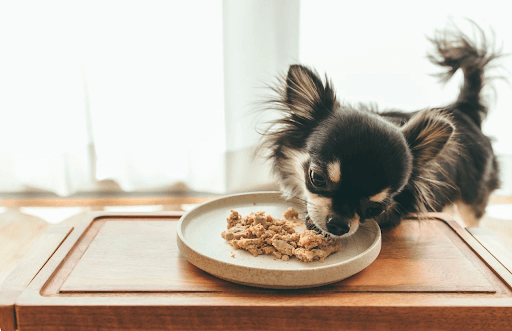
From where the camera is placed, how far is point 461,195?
2.00 m

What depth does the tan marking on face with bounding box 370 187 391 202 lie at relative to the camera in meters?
1.36

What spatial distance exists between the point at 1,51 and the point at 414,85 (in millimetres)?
2779

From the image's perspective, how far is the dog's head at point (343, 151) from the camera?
1318mm

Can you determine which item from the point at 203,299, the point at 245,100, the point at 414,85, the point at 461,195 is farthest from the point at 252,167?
the point at 203,299

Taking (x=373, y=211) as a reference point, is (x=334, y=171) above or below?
above

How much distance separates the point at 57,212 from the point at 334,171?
2280 mm

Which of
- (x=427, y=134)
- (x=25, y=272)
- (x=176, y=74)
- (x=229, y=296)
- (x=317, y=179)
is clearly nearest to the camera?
(x=229, y=296)

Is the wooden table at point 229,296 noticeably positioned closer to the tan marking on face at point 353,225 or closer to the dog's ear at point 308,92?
the tan marking on face at point 353,225

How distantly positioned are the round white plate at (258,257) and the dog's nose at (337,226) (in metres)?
0.06

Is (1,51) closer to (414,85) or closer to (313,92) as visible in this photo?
(313,92)

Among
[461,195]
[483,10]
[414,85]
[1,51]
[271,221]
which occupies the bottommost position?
[461,195]

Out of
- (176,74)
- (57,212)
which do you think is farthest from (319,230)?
(57,212)

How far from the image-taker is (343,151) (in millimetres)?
1335

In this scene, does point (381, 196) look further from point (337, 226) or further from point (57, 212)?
point (57, 212)
